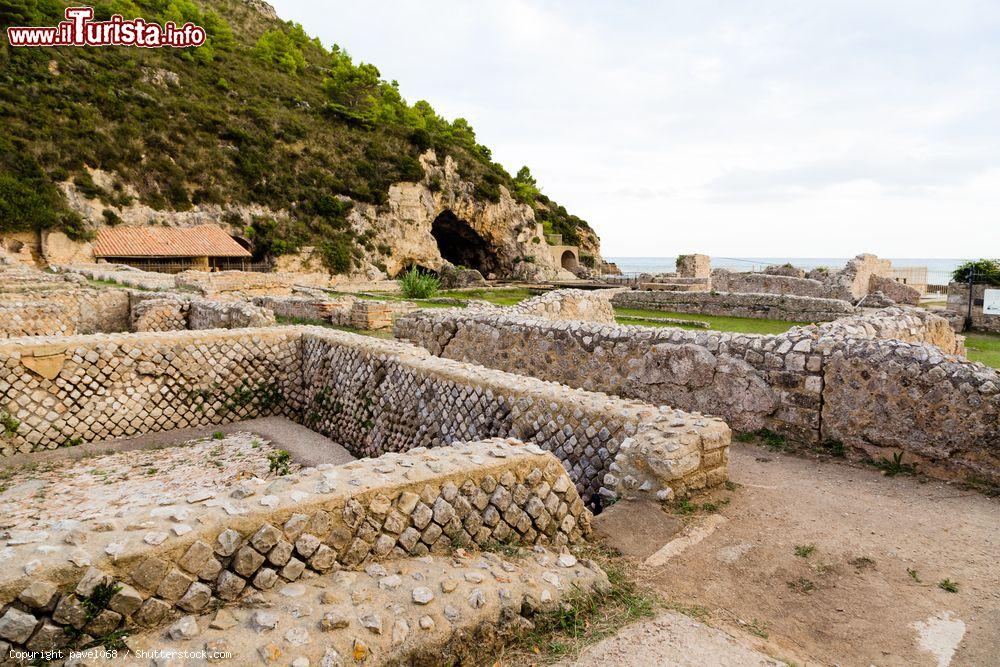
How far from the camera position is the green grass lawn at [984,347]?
10948 mm

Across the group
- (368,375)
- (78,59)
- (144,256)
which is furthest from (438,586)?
(78,59)

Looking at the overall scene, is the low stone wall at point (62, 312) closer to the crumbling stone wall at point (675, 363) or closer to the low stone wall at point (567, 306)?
the crumbling stone wall at point (675, 363)

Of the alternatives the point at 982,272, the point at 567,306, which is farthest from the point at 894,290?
the point at 567,306

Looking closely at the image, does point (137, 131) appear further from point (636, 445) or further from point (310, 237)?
point (636, 445)

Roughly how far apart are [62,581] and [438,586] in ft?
5.08

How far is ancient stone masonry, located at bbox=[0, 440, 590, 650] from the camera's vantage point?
219 centimetres

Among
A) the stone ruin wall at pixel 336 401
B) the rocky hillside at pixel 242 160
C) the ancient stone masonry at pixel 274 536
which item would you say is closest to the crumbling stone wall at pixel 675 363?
the stone ruin wall at pixel 336 401

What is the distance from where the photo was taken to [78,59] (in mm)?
44531

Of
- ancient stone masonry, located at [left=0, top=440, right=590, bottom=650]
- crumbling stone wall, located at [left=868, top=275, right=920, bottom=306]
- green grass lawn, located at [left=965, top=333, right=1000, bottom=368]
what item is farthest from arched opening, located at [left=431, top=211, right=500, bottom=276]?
ancient stone masonry, located at [left=0, top=440, right=590, bottom=650]

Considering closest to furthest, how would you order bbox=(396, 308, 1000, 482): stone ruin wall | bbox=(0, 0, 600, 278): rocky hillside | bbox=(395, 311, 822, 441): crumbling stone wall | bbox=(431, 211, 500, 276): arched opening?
bbox=(396, 308, 1000, 482): stone ruin wall → bbox=(395, 311, 822, 441): crumbling stone wall → bbox=(0, 0, 600, 278): rocky hillside → bbox=(431, 211, 500, 276): arched opening

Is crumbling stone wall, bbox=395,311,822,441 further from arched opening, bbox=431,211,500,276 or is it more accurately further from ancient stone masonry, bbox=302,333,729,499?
arched opening, bbox=431,211,500,276

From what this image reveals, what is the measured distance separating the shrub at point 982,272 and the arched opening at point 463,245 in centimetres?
4361

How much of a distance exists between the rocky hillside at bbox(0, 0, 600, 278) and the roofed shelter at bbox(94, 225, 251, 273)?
5.80 feet

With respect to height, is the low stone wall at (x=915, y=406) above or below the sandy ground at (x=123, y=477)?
above
